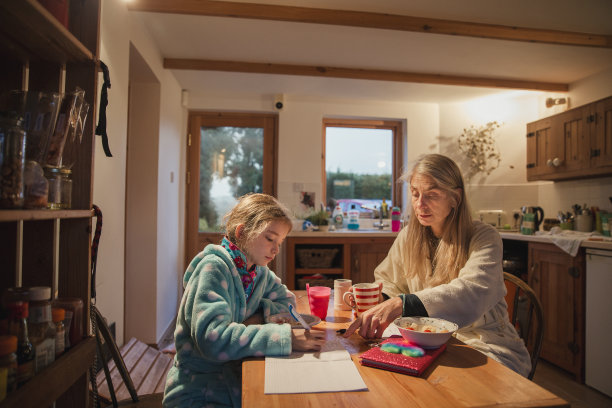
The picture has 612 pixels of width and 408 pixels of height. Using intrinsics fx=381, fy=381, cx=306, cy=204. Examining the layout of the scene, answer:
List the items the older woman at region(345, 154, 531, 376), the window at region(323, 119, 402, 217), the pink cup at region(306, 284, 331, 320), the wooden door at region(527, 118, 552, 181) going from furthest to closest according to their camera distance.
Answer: the window at region(323, 119, 402, 217) → the wooden door at region(527, 118, 552, 181) → the pink cup at region(306, 284, 331, 320) → the older woman at region(345, 154, 531, 376)

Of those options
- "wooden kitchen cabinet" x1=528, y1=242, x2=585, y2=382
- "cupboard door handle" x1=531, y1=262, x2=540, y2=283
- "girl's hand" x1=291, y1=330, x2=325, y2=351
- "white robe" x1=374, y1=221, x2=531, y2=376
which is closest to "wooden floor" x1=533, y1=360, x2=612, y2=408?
"wooden kitchen cabinet" x1=528, y1=242, x2=585, y2=382

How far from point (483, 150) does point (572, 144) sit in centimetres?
104

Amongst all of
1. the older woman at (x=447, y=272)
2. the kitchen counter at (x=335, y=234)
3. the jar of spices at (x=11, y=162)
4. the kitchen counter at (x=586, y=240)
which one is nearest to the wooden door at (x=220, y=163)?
the kitchen counter at (x=335, y=234)

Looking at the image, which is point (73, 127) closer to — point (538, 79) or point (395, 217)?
point (395, 217)

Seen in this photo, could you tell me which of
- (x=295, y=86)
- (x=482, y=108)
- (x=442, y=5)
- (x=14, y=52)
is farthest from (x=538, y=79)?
(x=14, y=52)

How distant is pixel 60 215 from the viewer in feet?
2.85

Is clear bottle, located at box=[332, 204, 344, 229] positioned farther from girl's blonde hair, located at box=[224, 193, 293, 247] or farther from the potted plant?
girl's blonde hair, located at box=[224, 193, 293, 247]

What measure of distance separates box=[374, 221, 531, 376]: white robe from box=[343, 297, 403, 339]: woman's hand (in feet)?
0.36

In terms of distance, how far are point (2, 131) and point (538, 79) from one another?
4.30m

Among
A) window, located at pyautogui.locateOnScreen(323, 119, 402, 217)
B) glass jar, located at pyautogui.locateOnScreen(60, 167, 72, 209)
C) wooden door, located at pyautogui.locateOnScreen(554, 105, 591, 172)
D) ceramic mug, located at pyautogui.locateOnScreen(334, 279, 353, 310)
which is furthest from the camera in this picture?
window, located at pyautogui.locateOnScreen(323, 119, 402, 217)

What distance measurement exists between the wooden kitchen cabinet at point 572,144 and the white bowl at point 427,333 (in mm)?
2907

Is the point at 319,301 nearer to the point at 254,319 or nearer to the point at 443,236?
the point at 254,319

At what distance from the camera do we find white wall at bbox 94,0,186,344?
6.82 feet

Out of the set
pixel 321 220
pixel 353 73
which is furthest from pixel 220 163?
pixel 353 73
